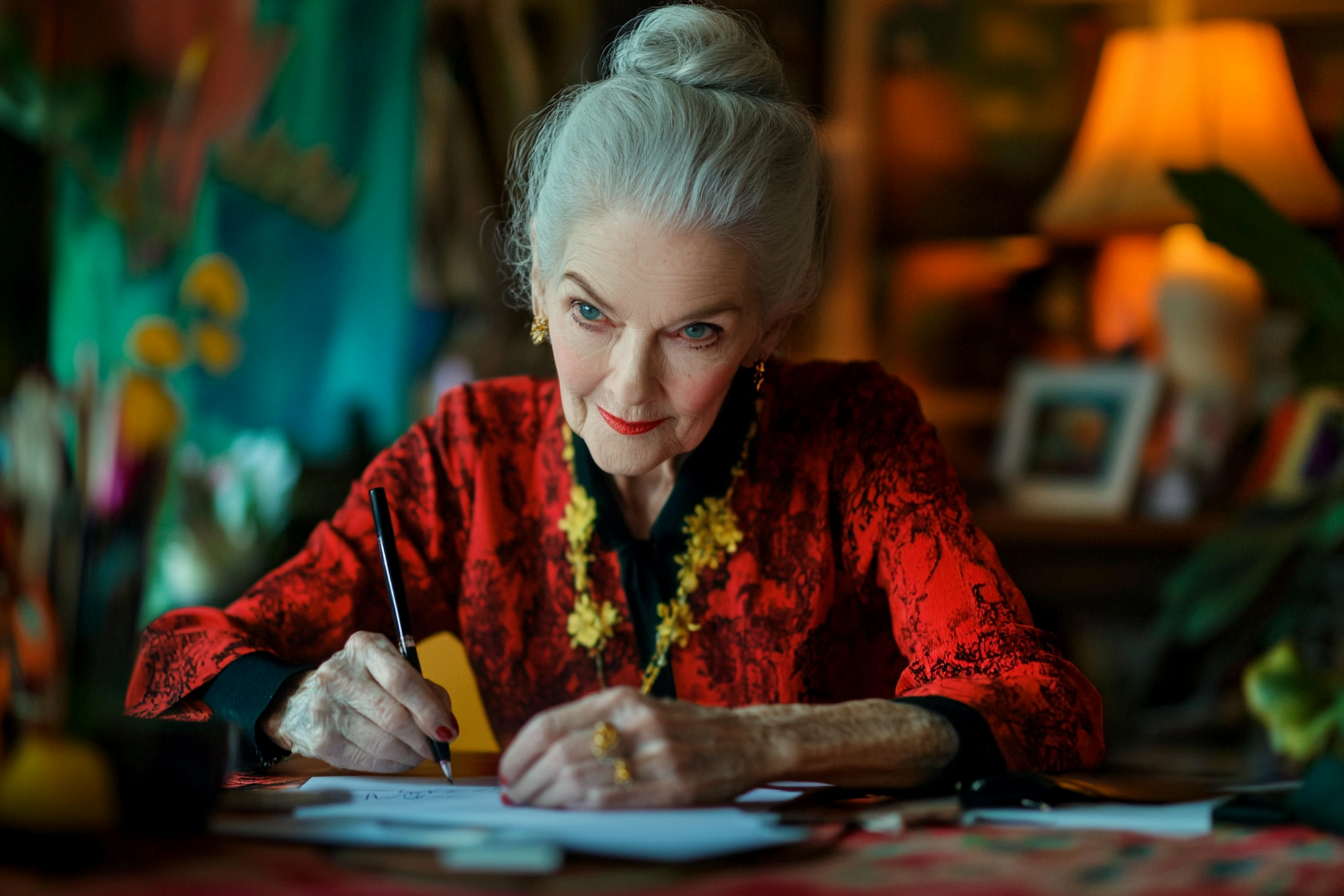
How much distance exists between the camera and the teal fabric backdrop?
262 cm

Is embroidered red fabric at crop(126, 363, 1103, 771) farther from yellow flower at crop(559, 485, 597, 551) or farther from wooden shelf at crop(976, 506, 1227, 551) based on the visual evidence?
wooden shelf at crop(976, 506, 1227, 551)

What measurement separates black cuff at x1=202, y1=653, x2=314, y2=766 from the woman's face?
340 mm

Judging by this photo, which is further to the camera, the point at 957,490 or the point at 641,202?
the point at 957,490

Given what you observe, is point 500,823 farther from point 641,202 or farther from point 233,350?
point 233,350

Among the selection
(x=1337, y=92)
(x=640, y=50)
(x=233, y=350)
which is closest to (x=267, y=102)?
(x=233, y=350)

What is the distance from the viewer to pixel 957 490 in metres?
1.22

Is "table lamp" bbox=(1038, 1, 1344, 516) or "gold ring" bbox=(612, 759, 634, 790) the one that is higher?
"table lamp" bbox=(1038, 1, 1344, 516)

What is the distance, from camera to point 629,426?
3.58 feet

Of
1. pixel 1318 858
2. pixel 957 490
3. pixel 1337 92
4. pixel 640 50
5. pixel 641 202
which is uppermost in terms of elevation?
pixel 1337 92

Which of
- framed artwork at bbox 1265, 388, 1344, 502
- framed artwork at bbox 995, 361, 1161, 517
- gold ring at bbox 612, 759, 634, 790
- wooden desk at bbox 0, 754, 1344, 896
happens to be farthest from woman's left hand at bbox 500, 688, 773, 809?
framed artwork at bbox 995, 361, 1161, 517

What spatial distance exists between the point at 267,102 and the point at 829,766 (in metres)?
2.31

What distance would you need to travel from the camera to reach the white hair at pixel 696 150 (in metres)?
1.05

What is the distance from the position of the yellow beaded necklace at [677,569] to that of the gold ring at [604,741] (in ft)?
1.52

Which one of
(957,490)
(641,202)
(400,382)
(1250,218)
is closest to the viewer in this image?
(641,202)
